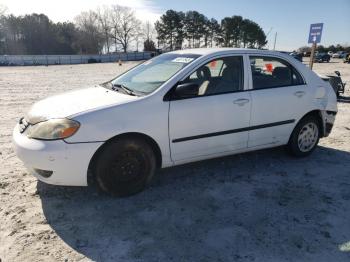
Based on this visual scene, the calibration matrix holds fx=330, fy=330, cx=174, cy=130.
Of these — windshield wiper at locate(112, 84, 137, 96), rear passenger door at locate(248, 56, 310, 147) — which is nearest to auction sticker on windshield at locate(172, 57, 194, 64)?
windshield wiper at locate(112, 84, 137, 96)

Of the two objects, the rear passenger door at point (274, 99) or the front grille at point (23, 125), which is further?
the rear passenger door at point (274, 99)

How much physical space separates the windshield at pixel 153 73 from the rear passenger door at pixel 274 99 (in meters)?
0.99

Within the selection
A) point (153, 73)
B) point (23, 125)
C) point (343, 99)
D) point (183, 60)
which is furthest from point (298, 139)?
point (343, 99)

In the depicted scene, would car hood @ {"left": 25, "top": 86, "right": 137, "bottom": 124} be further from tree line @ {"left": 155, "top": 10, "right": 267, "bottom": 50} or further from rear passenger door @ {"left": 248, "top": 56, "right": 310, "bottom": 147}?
tree line @ {"left": 155, "top": 10, "right": 267, "bottom": 50}

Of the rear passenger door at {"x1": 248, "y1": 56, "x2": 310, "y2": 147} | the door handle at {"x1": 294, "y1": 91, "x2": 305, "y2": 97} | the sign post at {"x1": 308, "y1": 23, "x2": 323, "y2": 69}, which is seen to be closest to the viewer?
the rear passenger door at {"x1": 248, "y1": 56, "x2": 310, "y2": 147}

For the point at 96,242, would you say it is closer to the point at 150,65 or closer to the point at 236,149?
the point at 236,149

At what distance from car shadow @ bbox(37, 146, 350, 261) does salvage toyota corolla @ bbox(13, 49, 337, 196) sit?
33cm

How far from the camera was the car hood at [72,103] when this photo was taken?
3.52 meters

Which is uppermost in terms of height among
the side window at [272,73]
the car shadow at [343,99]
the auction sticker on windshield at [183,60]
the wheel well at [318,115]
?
the auction sticker on windshield at [183,60]

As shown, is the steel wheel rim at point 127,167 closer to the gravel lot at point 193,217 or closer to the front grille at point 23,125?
the gravel lot at point 193,217

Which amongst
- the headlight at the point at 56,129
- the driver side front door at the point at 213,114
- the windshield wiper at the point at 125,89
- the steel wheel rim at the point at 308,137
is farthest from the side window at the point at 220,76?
the headlight at the point at 56,129

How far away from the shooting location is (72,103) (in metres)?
3.76

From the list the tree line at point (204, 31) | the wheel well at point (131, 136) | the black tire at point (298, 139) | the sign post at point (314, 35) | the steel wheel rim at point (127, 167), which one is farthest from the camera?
the tree line at point (204, 31)

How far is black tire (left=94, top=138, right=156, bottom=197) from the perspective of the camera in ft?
11.6
